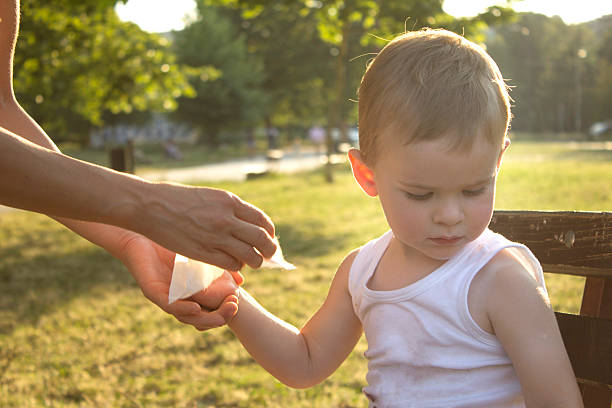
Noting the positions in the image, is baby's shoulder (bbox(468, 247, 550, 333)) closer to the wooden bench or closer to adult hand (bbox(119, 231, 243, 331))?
the wooden bench

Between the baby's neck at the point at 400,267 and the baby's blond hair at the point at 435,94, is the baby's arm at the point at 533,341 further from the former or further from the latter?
the baby's blond hair at the point at 435,94

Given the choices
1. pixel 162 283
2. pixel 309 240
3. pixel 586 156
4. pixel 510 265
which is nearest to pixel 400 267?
pixel 510 265

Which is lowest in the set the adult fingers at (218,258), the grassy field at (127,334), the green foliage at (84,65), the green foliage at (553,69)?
the green foliage at (553,69)

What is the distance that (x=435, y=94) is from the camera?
1522 mm

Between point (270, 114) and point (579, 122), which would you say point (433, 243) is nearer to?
point (270, 114)

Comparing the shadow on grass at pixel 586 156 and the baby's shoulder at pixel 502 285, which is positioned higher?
the baby's shoulder at pixel 502 285

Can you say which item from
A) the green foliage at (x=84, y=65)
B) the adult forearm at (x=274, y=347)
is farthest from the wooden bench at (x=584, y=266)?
the green foliage at (x=84, y=65)

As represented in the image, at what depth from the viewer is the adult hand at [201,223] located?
1.42 m

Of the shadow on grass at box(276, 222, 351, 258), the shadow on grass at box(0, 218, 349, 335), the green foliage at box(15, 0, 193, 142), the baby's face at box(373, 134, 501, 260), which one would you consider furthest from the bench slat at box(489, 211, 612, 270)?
the green foliage at box(15, 0, 193, 142)

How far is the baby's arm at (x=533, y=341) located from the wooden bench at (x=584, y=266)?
27cm

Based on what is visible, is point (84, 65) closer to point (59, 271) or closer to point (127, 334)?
point (59, 271)

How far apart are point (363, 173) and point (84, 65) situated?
36.4 feet

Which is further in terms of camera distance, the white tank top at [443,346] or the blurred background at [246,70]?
the blurred background at [246,70]

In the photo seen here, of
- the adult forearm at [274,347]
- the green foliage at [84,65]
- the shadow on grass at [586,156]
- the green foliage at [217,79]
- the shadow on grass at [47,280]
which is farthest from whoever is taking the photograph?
the green foliage at [217,79]
